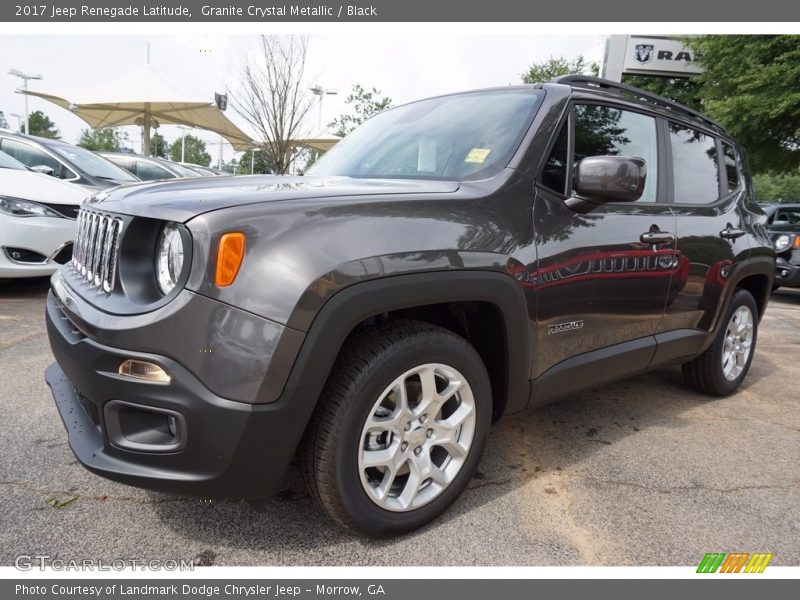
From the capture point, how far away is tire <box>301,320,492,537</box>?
1.74 m

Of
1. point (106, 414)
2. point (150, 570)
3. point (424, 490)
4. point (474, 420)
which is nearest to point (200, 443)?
point (106, 414)

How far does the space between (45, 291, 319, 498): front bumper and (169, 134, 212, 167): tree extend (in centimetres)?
6778

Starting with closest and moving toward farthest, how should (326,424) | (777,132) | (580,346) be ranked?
(326,424), (580,346), (777,132)

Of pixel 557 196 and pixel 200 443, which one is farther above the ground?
pixel 557 196

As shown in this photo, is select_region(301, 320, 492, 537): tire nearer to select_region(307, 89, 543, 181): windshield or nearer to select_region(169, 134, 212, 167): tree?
select_region(307, 89, 543, 181): windshield

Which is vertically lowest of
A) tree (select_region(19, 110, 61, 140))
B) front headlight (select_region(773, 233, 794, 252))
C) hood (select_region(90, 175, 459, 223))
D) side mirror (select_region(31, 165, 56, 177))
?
front headlight (select_region(773, 233, 794, 252))

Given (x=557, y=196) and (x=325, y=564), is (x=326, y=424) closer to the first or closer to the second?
(x=325, y=564)

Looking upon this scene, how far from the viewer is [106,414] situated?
5.36 ft

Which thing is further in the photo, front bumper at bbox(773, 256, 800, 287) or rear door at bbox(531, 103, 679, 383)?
front bumper at bbox(773, 256, 800, 287)

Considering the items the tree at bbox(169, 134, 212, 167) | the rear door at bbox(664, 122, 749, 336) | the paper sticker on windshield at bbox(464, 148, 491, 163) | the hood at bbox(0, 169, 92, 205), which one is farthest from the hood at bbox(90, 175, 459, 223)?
the tree at bbox(169, 134, 212, 167)

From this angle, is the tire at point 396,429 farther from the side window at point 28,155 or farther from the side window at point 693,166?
the side window at point 28,155

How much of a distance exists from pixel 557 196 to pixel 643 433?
61.0 inches

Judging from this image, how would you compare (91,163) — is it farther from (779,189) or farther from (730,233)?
(779,189)

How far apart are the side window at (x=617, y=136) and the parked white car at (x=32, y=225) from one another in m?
4.61
